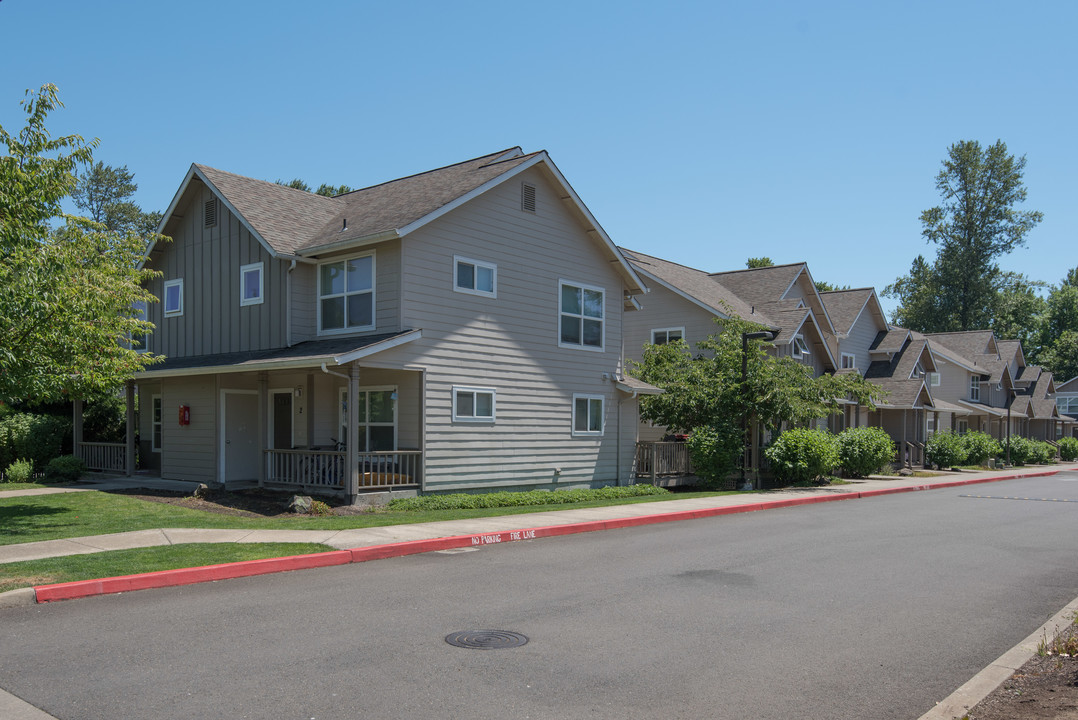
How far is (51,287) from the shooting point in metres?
13.2

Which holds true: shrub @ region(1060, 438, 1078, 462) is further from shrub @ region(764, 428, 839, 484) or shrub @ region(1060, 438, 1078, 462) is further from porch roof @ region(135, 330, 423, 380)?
porch roof @ region(135, 330, 423, 380)

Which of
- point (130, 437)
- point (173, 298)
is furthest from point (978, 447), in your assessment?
point (130, 437)

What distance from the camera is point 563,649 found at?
7137 millimetres

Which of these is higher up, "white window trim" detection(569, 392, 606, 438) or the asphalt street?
"white window trim" detection(569, 392, 606, 438)

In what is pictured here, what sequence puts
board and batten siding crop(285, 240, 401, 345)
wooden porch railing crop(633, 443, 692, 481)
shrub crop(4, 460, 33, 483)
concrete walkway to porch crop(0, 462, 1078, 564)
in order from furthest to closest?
wooden porch railing crop(633, 443, 692, 481) < shrub crop(4, 460, 33, 483) < board and batten siding crop(285, 240, 401, 345) < concrete walkway to porch crop(0, 462, 1078, 564)

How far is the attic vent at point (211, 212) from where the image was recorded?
22328mm

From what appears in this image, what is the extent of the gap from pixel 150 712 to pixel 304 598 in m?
3.60

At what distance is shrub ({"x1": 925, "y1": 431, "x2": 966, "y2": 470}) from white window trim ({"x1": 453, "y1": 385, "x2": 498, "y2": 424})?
29.5 meters

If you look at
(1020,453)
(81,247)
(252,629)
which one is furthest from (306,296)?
(1020,453)

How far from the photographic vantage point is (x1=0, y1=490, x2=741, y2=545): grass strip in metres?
13.5

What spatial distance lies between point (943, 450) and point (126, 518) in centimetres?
3822

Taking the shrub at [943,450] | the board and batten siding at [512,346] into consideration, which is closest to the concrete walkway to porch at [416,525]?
the board and batten siding at [512,346]

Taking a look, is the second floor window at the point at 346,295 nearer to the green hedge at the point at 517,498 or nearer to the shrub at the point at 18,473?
the green hedge at the point at 517,498

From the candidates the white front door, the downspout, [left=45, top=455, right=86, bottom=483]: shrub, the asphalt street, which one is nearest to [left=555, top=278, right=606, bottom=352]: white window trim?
the downspout
